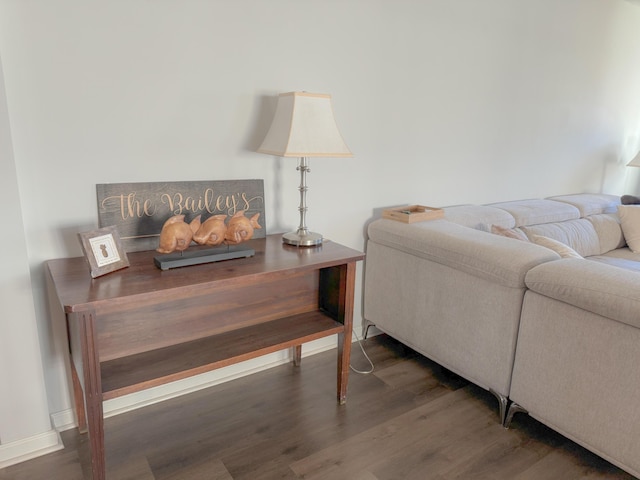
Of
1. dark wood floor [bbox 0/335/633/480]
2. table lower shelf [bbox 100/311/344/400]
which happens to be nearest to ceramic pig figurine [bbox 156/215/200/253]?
table lower shelf [bbox 100/311/344/400]

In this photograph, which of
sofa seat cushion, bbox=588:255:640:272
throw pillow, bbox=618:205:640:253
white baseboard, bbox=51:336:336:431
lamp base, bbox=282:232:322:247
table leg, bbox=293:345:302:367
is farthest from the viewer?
throw pillow, bbox=618:205:640:253

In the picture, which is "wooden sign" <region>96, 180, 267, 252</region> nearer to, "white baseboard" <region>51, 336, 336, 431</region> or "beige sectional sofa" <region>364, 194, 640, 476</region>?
"white baseboard" <region>51, 336, 336, 431</region>

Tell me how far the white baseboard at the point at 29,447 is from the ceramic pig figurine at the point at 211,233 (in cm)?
92

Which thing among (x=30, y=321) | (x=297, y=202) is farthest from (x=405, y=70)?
(x=30, y=321)

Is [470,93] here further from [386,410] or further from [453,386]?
[386,410]

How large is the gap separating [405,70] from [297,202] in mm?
950

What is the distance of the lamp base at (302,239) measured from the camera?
6.39 feet

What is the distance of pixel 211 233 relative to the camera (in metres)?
1.71

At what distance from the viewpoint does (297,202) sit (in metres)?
2.23

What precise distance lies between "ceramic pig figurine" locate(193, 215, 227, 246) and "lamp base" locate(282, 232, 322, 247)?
12.9 inches

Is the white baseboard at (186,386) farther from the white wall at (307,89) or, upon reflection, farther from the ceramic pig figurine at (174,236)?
the ceramic pig figurine at (174,236)

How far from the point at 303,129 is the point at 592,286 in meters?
1.19

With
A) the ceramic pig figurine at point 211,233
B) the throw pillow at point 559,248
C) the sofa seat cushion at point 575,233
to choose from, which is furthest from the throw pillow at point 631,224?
the ceramic pig figurine at point 211,233

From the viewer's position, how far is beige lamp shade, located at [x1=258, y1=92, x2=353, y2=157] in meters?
1.77
